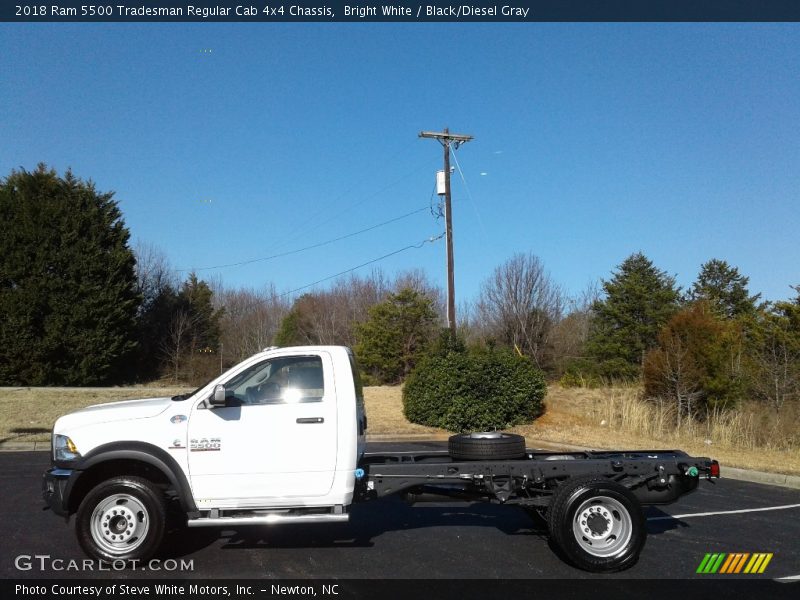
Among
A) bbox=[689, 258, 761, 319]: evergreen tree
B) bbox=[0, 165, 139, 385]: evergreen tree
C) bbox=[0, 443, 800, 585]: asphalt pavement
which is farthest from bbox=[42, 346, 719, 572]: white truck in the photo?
bbox=[689, 258, 761, 319]: evergreen tree

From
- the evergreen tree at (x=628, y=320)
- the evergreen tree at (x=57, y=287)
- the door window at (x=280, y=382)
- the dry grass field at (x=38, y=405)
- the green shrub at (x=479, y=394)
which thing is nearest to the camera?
the door window at (x=280, y=382)

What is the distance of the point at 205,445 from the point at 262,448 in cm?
50

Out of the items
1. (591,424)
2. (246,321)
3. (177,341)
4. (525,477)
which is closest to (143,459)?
(525,477)

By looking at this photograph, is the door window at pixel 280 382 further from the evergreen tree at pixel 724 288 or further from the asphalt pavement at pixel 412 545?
the evergreen tree at pixel 724 288

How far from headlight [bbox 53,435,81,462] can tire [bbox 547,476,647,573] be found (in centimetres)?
425

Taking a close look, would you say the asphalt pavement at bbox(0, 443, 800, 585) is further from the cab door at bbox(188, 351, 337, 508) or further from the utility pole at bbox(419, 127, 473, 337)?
the utility pole at bbox(419, 127, 473, 337)

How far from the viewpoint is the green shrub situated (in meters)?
18.0

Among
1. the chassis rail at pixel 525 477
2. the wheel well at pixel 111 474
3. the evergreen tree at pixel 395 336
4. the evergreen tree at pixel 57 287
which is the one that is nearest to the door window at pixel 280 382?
the chassis rail at pixel 525 477

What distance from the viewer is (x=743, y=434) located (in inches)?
601

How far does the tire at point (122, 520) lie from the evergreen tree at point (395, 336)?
24865 millimetres

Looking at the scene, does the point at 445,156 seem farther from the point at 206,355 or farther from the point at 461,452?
the point at 461,452

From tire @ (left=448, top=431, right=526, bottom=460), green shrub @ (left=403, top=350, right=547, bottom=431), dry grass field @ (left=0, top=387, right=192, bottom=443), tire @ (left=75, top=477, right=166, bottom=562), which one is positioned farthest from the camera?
green shrub @ (left=403, top=350, right=547, bottom=431)

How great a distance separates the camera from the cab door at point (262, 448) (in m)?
6.08
